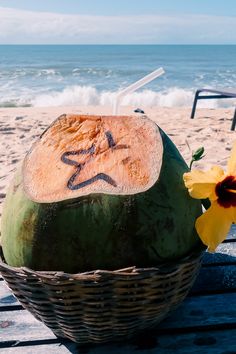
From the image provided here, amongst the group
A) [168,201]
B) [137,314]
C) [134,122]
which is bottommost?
[137,314]

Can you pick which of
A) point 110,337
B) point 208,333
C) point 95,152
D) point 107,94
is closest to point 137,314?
point 110,337

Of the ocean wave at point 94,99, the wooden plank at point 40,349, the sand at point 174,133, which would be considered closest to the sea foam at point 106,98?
the ocean wave at point 94,99

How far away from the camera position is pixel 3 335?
3.78ft

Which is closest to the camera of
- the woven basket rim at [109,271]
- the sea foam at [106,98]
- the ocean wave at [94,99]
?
the woven basket rim at [109,271]

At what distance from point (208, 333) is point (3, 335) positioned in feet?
1.57

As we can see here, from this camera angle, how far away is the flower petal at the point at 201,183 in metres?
0.97

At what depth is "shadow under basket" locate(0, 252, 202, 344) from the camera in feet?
3.03

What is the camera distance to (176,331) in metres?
1.15

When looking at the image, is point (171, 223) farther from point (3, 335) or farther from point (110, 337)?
point (3, 335)

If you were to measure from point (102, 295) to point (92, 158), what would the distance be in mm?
288

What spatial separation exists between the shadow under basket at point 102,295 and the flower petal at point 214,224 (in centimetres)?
6

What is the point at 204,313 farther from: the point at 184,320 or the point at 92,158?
the point at 92,158

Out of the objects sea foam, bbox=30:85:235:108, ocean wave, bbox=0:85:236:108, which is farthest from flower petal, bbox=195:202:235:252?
sea foam, bbox=30:85:235:108

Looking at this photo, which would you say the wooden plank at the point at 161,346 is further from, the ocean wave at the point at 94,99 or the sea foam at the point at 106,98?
the sea foam at the point at 106,98
